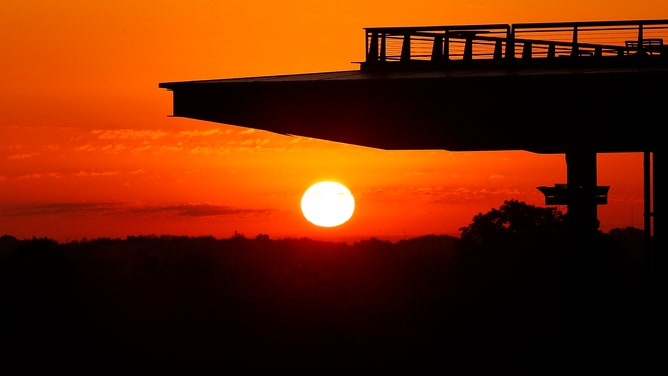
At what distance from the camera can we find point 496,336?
3944 inches

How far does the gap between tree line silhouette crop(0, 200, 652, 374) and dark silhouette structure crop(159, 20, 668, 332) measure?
41.7 metres

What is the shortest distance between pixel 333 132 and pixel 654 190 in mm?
8941

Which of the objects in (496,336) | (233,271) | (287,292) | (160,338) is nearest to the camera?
(496,336)

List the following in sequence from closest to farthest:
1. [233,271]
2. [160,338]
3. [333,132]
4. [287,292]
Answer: [333,132], [160,338], [287,292], [233,271]

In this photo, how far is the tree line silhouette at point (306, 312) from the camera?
96.8 meters

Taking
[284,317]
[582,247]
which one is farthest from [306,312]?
[582,247]

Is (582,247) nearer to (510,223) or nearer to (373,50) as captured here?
(373,50)

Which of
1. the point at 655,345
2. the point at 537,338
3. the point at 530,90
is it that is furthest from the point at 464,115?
the point at 537,338

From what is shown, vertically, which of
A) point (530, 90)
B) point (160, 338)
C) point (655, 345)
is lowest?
point (160, 338)

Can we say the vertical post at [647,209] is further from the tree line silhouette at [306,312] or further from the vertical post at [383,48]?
the tree line silhouette at [306,312]

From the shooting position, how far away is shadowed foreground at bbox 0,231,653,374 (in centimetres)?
9675

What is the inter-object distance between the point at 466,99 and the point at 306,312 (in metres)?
97.7

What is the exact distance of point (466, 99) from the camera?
113 ft

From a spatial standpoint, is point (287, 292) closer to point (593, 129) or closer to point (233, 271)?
point (233, 271)
